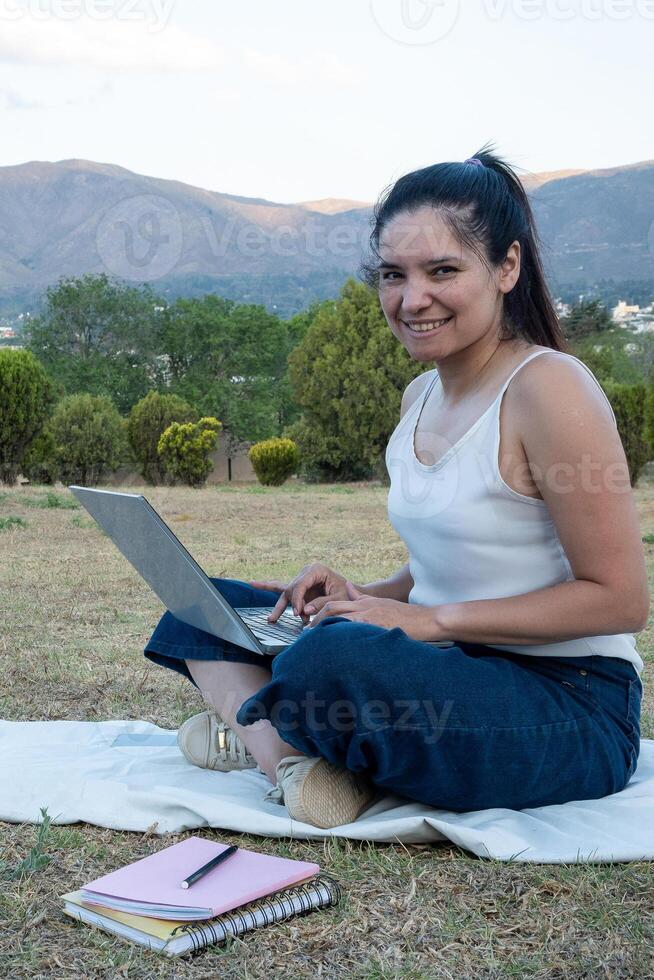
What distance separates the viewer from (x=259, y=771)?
2.48 meters

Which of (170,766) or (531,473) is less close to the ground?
(531,473)

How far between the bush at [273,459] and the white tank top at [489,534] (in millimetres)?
15486

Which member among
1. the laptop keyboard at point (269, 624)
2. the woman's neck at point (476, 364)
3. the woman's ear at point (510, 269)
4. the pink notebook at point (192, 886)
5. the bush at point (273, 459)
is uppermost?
the woman's ear at point (510, 269)

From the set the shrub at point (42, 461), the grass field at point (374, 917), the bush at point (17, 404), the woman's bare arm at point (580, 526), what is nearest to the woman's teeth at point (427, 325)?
the woman's bare arm at point (580, 526)

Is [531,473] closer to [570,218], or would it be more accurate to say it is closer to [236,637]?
[236,637]

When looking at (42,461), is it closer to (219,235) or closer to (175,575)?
(219,235)

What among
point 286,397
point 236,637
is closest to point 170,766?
point 236,637

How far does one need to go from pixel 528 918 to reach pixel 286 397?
3204cm

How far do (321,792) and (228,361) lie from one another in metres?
32.3

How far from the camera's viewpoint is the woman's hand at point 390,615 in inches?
78.4

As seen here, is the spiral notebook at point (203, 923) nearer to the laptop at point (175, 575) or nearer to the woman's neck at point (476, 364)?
the laptop at point (175, 575)

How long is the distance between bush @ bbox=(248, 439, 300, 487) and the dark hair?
15.3 metres

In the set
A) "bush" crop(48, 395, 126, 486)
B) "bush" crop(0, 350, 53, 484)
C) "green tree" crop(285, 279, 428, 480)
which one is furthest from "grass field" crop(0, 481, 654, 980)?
"green tree" crop(285, 279, 428, 480)

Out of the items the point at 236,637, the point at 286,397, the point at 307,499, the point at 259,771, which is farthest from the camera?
the point at 286,397
